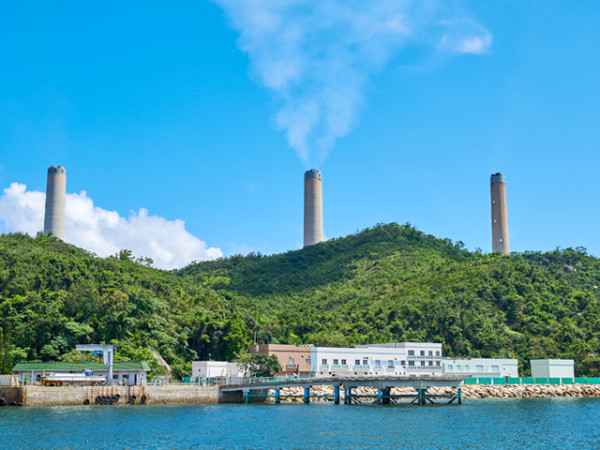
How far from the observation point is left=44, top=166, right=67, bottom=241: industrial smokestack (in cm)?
12925

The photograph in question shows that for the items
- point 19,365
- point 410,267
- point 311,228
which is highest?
point 311,228

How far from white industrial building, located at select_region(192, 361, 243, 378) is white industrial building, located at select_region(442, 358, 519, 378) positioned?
3257 centimetres

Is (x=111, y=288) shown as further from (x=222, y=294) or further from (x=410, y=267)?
(x=410, y=267)

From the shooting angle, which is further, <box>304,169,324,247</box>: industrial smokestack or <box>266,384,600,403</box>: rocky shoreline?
<box>304,169,324,247</box>: industrial smokestack

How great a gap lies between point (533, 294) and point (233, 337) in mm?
63312

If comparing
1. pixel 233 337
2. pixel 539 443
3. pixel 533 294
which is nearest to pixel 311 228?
pixel 533 294

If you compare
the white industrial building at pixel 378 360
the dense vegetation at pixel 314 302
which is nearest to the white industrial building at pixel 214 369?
the dense vegetation at pixel 314 302

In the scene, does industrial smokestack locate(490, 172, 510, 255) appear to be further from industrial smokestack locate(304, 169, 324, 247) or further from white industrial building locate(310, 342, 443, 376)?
white industrial building locate(310, 342, 443, 376)

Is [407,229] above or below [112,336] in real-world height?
above

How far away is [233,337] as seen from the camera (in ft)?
297

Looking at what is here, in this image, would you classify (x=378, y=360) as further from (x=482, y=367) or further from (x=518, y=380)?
(x=518, y=380)

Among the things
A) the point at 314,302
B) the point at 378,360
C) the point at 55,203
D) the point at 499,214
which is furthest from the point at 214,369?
the point at 499,214

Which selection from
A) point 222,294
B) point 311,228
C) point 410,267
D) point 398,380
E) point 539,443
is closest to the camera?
point 539,443

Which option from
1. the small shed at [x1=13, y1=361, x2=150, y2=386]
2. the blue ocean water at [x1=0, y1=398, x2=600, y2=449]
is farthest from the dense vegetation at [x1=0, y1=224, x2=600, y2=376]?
the blue ocean water at [x1=0, y1=398, x2=600, y2=449]
